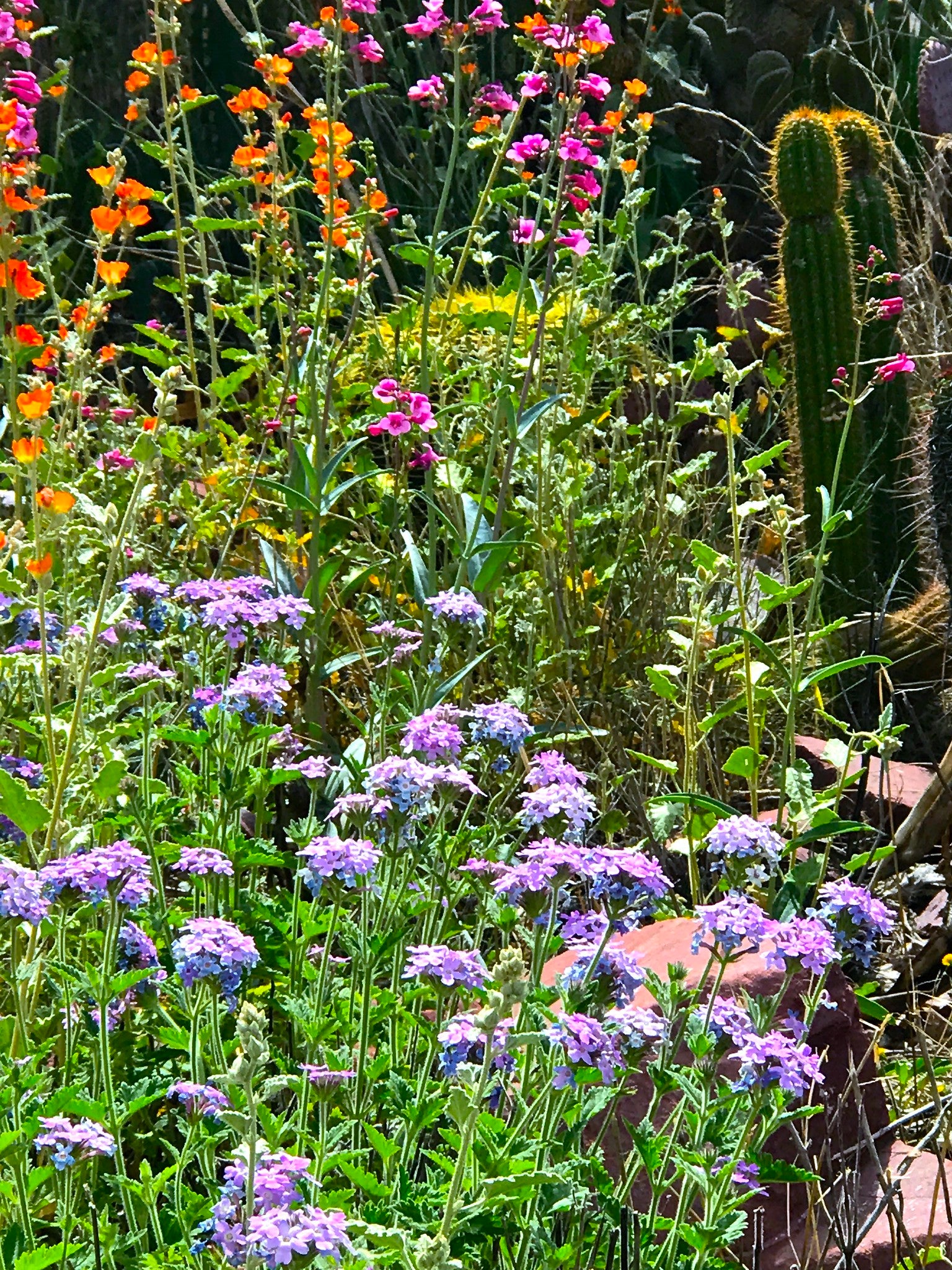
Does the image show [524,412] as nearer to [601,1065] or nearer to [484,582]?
[484,582]

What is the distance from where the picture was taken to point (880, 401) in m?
3.82

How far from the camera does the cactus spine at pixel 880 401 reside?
148 inches

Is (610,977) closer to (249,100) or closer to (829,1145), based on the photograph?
(829,1145)

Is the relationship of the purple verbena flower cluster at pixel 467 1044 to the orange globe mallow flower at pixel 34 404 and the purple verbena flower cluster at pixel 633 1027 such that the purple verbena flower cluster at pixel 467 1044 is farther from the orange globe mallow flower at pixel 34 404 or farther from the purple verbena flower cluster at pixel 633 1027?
the orange globe mallow flower at pixel 34 404

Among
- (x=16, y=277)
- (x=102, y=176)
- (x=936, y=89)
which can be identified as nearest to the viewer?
(x=16, y=277)

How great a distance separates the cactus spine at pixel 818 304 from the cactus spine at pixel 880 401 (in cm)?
10

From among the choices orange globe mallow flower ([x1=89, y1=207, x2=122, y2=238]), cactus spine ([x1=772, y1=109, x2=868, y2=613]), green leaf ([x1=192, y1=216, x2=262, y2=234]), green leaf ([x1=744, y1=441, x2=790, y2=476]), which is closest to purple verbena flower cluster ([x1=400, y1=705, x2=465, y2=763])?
green leaf ([x1=744, y1=441, x2=790, y2=476])

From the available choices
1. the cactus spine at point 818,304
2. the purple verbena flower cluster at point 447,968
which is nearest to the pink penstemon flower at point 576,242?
the cactus spine at point 818,304

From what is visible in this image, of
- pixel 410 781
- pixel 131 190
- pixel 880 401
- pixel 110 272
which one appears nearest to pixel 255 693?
pixel 410 781

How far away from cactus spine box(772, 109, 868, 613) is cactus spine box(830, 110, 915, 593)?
0.10 meters

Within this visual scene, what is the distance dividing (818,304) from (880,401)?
0.37 metres

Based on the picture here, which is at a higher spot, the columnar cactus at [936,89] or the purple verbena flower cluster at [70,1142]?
the columnar cactus at [936,89]

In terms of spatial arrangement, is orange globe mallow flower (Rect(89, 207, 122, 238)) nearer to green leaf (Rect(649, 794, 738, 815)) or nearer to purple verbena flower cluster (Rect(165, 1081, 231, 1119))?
green leaf (Rect(649, 794, 738, 815))

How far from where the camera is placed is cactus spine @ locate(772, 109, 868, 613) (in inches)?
141
